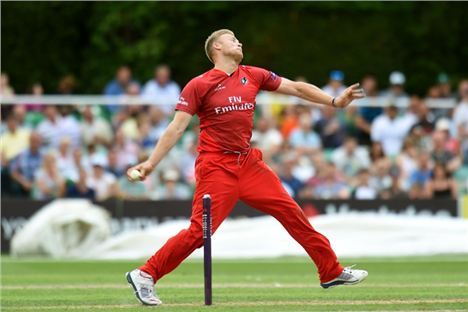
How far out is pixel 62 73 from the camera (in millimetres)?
27828

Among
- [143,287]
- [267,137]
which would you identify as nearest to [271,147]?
[267,137]

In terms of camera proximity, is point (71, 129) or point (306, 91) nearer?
point (306, 91)

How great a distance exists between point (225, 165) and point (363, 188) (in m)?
11.0

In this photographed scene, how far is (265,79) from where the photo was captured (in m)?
12.1

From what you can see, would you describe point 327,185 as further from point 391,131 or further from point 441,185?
point 391,131

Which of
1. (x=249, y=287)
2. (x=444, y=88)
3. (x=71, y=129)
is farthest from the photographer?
(x=444, y=88)

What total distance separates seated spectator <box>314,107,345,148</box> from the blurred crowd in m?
0.02

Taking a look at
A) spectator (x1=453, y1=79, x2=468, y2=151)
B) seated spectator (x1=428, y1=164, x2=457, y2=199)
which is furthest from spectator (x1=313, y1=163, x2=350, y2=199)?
spectator (x1=453, y1=79, x2=468, y2=151)

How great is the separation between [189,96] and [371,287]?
3.31 metres

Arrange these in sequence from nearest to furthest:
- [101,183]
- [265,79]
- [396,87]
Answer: [265,79]
[101,183]
[396,87]

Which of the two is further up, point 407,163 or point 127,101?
point 127,101

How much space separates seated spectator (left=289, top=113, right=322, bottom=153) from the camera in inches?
910

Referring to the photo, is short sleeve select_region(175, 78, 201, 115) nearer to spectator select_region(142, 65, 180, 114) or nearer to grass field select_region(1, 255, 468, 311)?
grass field select_region(1, 255, 468, 311)


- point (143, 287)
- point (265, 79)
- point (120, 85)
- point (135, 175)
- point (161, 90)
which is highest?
point (120, 85)
